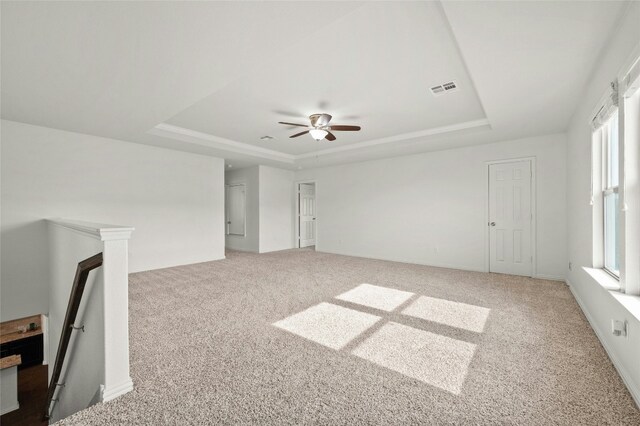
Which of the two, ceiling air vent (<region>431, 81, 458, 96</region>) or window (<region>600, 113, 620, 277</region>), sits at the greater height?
ceiling air vent (<region>431, 81, 458, 96</region>)

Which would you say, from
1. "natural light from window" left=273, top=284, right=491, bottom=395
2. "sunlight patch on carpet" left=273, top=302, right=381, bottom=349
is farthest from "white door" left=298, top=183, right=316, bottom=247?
"sunlight patch on carpet" left=273, top=302, right=381, bottom=349

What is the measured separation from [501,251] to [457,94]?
10.4ft

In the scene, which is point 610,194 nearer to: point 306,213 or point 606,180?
point 606,180

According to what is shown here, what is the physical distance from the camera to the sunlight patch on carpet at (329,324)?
2457 millimetres

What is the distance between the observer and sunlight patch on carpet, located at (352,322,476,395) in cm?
Answer: 189

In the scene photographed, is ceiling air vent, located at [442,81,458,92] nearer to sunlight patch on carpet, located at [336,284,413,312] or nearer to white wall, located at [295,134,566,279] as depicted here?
white wall, located at [295,134,566,279]

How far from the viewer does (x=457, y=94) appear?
3.38m

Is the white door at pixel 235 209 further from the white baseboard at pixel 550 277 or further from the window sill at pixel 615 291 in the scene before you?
the window sill at pixel 615 291

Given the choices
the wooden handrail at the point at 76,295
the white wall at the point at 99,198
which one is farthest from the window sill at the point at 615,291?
the white wall at the point at 99,198

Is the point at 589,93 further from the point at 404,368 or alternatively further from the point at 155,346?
the point at 155,346

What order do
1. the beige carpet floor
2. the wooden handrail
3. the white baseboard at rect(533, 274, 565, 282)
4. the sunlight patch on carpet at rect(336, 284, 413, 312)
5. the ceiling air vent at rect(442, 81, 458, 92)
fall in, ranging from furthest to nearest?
the white baseboard at rect(533, 274, 565, 282)
the sunlight patch on carpet at rect(336, 284, 413, 312)
the ceiling air vent at rect(442, 81, 458, 92)
the wooden handrail
the beige carpet floor

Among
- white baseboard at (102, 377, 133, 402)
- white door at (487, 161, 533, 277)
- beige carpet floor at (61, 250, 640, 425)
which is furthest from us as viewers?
white door at (487, 161, 533, 277)

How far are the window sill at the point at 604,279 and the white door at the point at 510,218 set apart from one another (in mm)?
2019

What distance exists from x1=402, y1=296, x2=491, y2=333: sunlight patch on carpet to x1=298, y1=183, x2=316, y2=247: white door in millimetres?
5273
